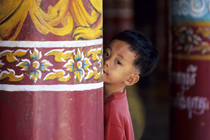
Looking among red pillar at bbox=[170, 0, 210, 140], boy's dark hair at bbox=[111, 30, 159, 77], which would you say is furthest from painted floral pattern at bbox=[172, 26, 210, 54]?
boy's dark hair at bbox=[111, 30, 159, 77]

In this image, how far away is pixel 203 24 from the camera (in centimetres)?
316

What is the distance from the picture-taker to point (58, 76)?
1511 millimetres

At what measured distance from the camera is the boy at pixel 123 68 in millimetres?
1856

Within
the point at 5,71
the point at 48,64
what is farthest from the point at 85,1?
the point at 5,71

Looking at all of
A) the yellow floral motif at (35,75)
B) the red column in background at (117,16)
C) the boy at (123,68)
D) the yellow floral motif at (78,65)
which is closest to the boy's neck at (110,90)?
the boy at (123,68)

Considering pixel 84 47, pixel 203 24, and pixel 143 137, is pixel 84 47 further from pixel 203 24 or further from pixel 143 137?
pixel 143 137

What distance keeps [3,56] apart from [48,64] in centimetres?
16

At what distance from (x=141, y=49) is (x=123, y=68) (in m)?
0.13

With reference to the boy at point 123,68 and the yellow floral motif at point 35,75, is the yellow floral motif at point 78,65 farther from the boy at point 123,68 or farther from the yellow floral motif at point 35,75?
the boy at point 123,68

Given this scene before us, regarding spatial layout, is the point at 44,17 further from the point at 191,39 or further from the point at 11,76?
the point at 191,39

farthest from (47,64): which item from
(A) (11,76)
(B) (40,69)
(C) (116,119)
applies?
(C) (116,119)

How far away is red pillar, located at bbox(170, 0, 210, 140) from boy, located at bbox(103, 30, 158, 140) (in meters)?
1.21

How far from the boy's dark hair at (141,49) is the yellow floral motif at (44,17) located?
47cm

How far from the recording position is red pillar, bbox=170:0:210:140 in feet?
10.4
